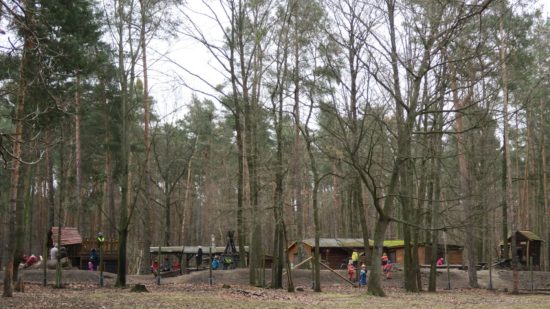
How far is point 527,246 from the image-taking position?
29656mm

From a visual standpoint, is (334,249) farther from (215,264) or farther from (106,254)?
(106,254)

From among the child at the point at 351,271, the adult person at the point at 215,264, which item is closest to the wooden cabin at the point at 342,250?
the adult person at the point at 215,264

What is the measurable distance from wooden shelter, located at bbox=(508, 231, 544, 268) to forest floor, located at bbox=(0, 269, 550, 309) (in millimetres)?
2298

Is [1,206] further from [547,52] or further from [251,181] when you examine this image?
[547,52]

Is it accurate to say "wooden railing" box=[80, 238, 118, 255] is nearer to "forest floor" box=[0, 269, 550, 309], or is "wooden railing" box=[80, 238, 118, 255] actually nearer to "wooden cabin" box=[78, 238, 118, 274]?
"wooden cabin" box=[78, 238, 118, 274]

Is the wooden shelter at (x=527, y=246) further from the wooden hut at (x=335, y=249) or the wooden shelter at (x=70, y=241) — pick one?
the wooden shelter at (x=70, y=241)

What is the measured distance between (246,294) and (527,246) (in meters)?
19.6

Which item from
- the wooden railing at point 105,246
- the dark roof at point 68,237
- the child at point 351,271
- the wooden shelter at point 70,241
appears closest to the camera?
the child at point 351,271

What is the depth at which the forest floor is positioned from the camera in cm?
1278

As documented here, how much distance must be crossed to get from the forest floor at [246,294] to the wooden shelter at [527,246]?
7.54 feet

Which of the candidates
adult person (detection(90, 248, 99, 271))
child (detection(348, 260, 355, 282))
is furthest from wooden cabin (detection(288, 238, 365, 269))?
adult person (detection(90, 248, 99, 271))

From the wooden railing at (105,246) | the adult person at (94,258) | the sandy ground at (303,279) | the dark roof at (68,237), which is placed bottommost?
the sandy ground at (303,279)

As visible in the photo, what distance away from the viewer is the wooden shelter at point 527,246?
30406 millimetres

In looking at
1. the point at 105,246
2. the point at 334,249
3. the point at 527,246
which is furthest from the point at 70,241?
the point at 527,246
